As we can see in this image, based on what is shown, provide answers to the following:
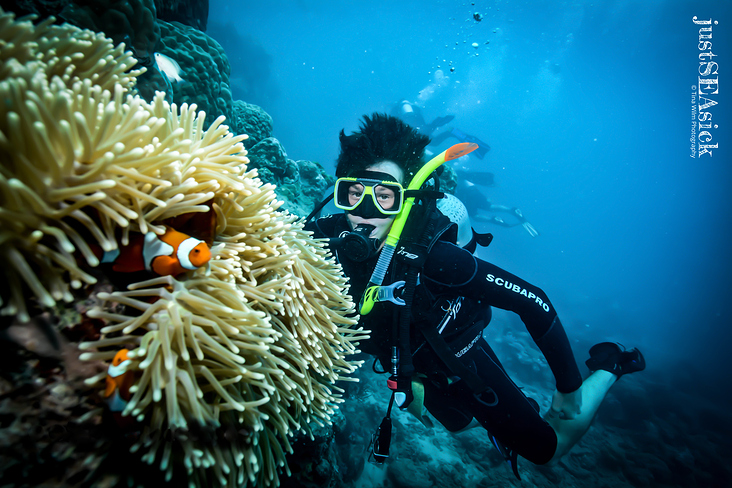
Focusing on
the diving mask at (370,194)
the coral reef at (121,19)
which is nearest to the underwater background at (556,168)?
the coral reef at (121,19)

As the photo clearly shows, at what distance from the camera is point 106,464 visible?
0.99 m

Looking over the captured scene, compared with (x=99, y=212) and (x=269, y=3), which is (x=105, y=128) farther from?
(x=269, y=3)

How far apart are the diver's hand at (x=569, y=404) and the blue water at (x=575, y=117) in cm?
1391

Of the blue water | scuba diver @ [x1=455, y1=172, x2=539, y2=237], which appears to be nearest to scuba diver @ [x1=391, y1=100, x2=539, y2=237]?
scuba diver @ [x1=455, y1=172, x2=539, y2=237]

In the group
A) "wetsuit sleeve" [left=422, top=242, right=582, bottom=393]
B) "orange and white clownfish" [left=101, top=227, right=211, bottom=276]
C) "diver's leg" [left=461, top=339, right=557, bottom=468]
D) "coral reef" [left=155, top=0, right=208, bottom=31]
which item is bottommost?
"diver's leg" [left=461, top=339, right=557, bottom=468]

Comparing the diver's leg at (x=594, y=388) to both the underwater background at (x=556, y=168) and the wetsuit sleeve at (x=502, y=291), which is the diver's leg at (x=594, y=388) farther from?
the underwater background at (x=556, y=168)

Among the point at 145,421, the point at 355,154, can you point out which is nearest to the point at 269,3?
the point at 355,154

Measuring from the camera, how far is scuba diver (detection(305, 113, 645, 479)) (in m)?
2.82

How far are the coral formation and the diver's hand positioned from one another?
129 inches

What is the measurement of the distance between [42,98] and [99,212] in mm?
353

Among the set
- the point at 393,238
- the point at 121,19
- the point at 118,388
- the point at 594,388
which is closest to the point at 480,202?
the point at 594,388

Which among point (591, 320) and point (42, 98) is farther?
point (591, 320)

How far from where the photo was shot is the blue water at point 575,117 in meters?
26.1

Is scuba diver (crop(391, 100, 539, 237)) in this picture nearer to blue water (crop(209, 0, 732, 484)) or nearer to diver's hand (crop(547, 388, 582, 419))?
blue water (crop(209, 0, 732, 484))
